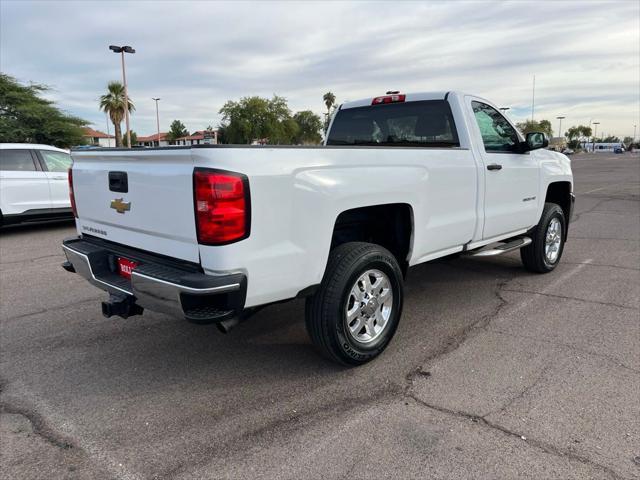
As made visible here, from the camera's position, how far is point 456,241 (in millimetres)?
4453

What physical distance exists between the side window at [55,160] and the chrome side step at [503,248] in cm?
848

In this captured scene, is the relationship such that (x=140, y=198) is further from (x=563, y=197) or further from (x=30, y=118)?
(x=30, y=118)

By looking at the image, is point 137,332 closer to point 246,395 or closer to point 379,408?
point 246,395

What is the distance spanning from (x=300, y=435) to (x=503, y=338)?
2063 mm

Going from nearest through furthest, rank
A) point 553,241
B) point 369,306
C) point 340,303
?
point 340,303, point 369,306, point 553,241

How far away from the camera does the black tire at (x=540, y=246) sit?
5785 millimetres

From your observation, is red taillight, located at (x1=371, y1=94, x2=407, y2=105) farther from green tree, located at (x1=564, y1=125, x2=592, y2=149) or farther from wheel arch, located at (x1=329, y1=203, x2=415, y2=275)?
green tree, located at (x1=564, y1=125, x2=592, y2=149)

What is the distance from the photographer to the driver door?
4.76m

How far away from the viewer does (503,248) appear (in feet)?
16.4

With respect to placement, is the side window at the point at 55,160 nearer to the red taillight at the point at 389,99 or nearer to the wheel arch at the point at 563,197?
the red taillight at the point at 389,99

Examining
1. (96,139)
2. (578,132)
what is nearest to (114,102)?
(96,139)

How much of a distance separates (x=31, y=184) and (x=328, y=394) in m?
8.54

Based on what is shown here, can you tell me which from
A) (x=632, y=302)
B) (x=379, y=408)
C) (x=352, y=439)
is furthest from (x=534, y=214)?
(x=352, y=439)

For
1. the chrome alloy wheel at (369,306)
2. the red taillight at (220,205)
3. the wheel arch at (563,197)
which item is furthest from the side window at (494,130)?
the red taillight at (220,205)
